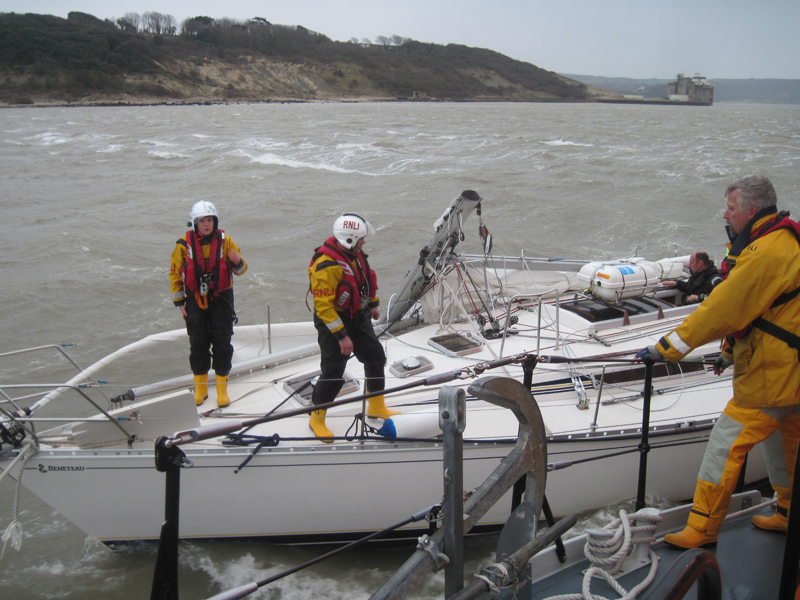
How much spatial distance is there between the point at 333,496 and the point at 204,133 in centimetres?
3900

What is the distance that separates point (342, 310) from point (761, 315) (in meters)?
2.67

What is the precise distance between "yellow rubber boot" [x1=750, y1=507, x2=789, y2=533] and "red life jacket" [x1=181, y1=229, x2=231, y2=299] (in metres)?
3.95

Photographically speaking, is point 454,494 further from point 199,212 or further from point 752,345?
point 199,212

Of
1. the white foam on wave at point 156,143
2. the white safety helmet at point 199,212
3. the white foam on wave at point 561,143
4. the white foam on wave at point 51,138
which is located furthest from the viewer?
the white foam on wave at point 561,143

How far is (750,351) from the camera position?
8.72 ft

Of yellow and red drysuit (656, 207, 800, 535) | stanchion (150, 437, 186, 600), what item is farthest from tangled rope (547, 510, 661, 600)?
stanchion (150, 437, 186, 600)

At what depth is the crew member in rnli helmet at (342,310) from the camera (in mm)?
4137

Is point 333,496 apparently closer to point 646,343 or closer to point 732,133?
point 646,343

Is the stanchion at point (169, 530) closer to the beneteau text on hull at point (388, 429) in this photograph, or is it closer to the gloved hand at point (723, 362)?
the beneteau text on hull at point (388, 429)

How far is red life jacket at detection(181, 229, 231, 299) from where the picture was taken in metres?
4.75

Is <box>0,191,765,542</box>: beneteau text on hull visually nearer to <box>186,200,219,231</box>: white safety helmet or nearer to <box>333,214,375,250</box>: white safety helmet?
<box>333,214,375,250</box>: white safety helmet

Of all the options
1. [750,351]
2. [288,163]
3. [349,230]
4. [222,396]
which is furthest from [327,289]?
[288,163]

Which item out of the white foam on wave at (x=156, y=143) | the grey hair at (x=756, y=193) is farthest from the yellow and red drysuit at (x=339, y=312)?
the white foam on wave at (x=156, y=143)

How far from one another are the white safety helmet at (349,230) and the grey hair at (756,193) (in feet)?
7.57
